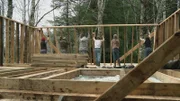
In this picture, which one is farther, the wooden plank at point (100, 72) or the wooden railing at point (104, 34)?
the wooden railing at point (104, 34)

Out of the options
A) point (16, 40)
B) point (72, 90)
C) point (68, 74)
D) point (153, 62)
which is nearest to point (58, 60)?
point (68, 74)

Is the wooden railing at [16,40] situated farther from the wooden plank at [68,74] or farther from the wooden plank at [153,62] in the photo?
the wooden plank at [153,62]

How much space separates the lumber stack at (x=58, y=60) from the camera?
5504 millimetres

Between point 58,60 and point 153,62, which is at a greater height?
point 153,62

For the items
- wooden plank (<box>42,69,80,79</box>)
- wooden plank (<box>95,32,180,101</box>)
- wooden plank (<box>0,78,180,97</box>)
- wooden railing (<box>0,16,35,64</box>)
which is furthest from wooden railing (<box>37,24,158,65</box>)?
wooden plank (<box>95,32,180,101</box>)

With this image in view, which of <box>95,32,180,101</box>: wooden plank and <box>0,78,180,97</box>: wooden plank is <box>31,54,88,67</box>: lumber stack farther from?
<box>95,32,180,101</box>: wooden plank

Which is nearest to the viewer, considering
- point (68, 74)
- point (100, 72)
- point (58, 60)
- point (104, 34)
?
point (68, 74)

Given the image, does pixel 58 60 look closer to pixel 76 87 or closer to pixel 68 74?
pixel 68 74

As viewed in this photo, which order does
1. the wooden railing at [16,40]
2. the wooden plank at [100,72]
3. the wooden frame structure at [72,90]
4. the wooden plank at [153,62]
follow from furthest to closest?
the wooden railing at [16,40]
the wooden plank at [100,72]
the wooden frame structure at [72,90]
the wooden plank at [153,62]

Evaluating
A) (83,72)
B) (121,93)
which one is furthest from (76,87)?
(83,72)

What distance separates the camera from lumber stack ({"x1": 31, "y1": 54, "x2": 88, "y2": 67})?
550 centimetres

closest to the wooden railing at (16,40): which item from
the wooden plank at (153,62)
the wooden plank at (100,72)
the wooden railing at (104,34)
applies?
the wooden railing at (104,34)

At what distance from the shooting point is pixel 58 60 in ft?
18.2

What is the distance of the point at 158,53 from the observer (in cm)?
173
